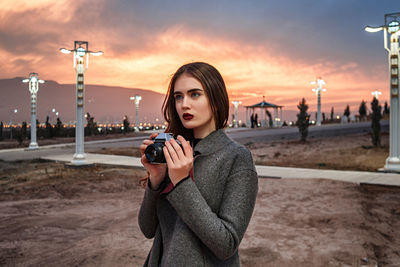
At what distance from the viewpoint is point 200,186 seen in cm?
121

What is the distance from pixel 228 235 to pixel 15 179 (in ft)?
31.1

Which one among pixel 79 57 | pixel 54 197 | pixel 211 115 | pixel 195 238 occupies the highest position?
pixel 79 57

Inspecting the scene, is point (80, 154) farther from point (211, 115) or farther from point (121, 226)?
point (211, 115)

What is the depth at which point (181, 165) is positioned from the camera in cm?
109

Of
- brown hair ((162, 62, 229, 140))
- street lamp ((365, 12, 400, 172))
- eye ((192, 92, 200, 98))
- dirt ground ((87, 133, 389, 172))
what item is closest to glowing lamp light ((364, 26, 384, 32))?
street lamp ((365, 12, 400, 172))

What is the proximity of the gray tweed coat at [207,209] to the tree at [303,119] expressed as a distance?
18086 millimetres

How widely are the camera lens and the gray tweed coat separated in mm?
120

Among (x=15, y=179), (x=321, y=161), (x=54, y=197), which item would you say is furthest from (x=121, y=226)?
(x=321, y=161)

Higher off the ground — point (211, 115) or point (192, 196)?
point (211, 115)

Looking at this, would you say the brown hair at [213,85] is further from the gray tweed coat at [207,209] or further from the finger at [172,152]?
the finger at [172,152]

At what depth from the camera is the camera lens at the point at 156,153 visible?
114cm

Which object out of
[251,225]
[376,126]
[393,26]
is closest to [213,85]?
[251,225]

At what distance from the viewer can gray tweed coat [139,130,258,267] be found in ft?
3.59

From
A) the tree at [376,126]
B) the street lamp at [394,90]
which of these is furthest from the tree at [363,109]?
the street lamp at [394,90]
